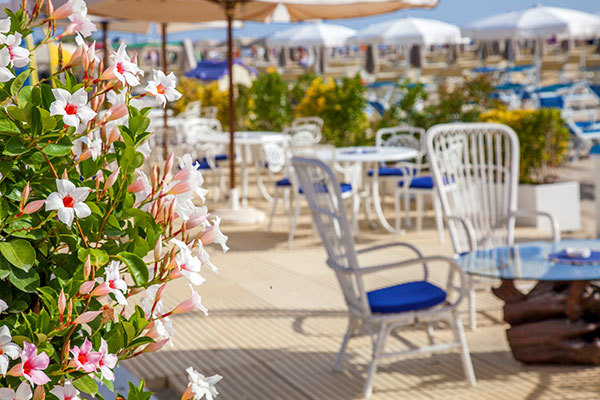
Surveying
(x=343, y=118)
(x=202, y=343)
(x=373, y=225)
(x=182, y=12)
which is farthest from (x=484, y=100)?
(x=202, y=343)

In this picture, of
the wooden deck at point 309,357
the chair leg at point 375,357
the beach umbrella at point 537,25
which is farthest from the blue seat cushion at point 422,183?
the beach umbrella at point 537,25

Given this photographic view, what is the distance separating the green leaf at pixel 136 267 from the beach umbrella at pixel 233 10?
6.57m

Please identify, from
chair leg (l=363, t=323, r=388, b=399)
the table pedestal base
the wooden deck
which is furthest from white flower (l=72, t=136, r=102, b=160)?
the table pedestal base

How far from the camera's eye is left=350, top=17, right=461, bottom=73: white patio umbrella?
18719 mm

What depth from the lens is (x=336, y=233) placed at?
3.80 meters

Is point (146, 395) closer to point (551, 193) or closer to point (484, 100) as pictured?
point (551, 193)

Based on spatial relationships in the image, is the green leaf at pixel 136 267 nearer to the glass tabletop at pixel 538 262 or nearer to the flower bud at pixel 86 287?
the flower bud at pixel 86 287

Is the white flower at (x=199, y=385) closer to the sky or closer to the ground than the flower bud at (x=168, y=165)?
closer to the ground

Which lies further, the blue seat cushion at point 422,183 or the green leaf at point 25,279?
the blue seat cushion at point 422,183

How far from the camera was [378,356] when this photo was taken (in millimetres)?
3576

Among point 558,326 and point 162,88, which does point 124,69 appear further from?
point 558,326

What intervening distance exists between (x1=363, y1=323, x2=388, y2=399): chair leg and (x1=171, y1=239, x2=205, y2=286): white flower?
244 cm

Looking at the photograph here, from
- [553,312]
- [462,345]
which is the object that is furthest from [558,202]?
[462,345]

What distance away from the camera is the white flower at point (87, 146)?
120cm
